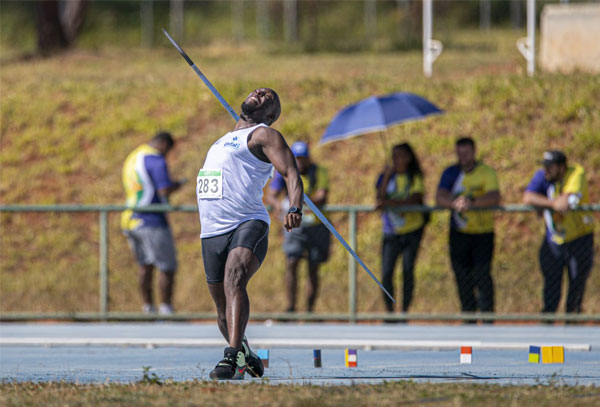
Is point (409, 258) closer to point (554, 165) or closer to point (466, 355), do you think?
point (554, 165)

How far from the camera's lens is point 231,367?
6977 mm

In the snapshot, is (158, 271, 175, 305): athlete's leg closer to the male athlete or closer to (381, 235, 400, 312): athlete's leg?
(381, 235, 400, 312): athlete's leg

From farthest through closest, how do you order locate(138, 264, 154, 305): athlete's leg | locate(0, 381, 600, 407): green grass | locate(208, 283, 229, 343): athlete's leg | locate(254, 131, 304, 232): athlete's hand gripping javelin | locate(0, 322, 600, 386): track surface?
locate(138, 264, 154, 305): athlete's leg, locate(0, 322, 600, 386): track surface, locate(208, 283, 229, 343): athlete's leg, locate(254, 131, 304, 232): athlete's hand gripping javelin, locate(0, 381, 600, 407): green grass

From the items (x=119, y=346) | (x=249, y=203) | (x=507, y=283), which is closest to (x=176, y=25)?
(x=507, y=283)

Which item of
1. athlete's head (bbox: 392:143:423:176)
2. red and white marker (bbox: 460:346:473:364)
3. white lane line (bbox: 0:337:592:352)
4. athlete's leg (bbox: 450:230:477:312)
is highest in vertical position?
athlete's head (bbox: 392:143:423:176)

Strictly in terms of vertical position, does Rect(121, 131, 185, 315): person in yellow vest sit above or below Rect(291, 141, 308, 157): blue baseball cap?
below

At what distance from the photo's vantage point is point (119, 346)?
35.1 ft

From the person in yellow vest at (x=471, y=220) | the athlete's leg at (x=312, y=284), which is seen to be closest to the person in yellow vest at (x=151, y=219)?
the athlete's leg at (x=312, y=284)

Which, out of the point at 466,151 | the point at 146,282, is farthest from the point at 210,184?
the point at 146,282

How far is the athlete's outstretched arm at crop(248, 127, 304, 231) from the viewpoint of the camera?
705 centimetres

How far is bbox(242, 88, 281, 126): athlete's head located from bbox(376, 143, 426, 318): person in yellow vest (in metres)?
5.42

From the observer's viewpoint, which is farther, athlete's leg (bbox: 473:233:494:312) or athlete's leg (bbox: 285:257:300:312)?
athlete's leg (bbox: 285:257:300:312)

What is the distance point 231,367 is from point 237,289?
1.65 ft

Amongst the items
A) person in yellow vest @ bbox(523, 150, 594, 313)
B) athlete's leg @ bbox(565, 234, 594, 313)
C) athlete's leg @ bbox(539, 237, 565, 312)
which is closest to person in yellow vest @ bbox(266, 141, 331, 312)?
person in yellow vest @ bbox(523, 150, 594, 313)
